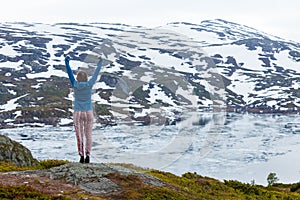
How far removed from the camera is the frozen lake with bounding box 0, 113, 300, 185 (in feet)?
198

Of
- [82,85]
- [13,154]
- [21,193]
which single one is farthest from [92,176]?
[13,154]

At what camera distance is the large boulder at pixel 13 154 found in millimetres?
19342

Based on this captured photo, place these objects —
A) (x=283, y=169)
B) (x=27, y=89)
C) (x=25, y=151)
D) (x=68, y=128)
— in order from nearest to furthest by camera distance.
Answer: (x=25, y=151) < (x=283, y=169) < (x=68, y=128) < (x=27, y=89)

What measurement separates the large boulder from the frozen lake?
24.4 meters

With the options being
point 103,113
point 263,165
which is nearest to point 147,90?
point 103,113

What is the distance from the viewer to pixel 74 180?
1190 centimetres

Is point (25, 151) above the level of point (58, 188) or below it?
below

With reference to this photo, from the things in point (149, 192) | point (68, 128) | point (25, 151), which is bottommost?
point (68, 128)

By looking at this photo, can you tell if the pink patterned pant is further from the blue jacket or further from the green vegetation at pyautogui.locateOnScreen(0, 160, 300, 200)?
the green vegetation at pyautogui.locateOnScreen(0, 160, 300, 200)

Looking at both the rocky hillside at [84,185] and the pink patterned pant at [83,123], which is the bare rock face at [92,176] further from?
the pink patterned pant at [83,123]

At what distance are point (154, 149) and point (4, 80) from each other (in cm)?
11352

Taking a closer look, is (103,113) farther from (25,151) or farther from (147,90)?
(25,151)

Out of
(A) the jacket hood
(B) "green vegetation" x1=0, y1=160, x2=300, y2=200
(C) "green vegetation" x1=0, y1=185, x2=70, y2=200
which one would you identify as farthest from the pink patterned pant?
(C) "green vegetation" x1=0, y1=185, x2=70, y2=200

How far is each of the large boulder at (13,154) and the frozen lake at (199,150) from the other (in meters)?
24.4
